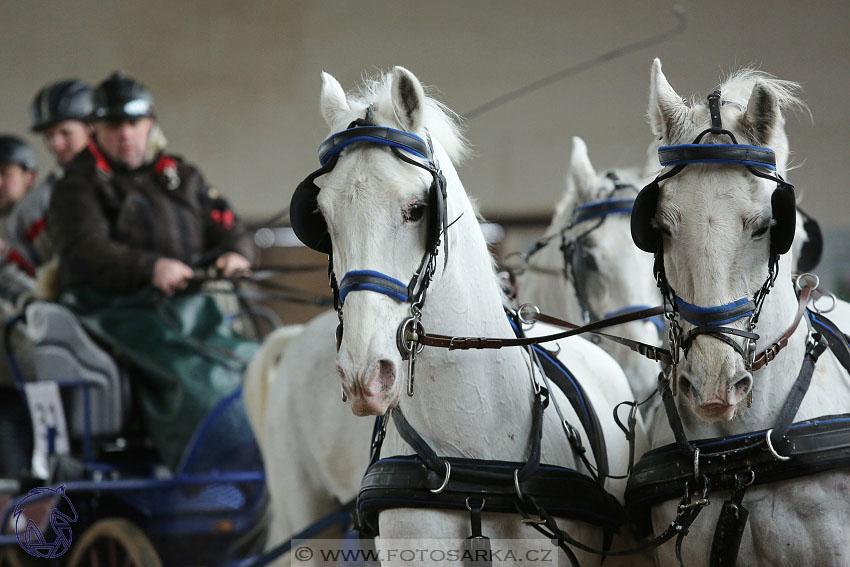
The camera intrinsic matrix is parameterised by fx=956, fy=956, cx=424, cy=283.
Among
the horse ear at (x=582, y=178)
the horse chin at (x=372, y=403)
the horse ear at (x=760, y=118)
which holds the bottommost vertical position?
the horse chin at (x=372, y=403)

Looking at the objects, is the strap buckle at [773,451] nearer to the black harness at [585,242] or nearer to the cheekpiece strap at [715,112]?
the cheekpiece strap at [715,112]

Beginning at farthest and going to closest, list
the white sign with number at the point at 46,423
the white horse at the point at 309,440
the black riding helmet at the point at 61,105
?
1. the black riding helmet at the point at 61,105
2. the white sign with number at the point at 46,423
3. the white horse at the point at 309,440

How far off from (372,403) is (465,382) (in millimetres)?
285

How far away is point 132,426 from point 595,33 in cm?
536

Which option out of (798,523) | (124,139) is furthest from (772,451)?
(124,139)

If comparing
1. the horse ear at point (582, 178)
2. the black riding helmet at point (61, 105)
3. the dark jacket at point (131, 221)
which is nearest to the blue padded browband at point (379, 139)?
the horse ear at point (582, 178)

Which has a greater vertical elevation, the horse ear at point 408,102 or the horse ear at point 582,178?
the horse ear at point 582,178

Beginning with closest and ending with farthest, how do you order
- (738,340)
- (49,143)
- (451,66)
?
(738,340) < (49,143) < (451,66)

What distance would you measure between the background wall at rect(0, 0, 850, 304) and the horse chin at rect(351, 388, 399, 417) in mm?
5964

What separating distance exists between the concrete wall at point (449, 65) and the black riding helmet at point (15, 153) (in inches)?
88.9

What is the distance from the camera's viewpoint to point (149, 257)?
12.1 ft

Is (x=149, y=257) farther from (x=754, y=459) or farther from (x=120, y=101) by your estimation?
(x=754, y=459)

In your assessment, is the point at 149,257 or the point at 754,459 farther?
the point at 149,257

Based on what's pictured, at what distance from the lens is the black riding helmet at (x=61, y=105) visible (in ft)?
16.5
